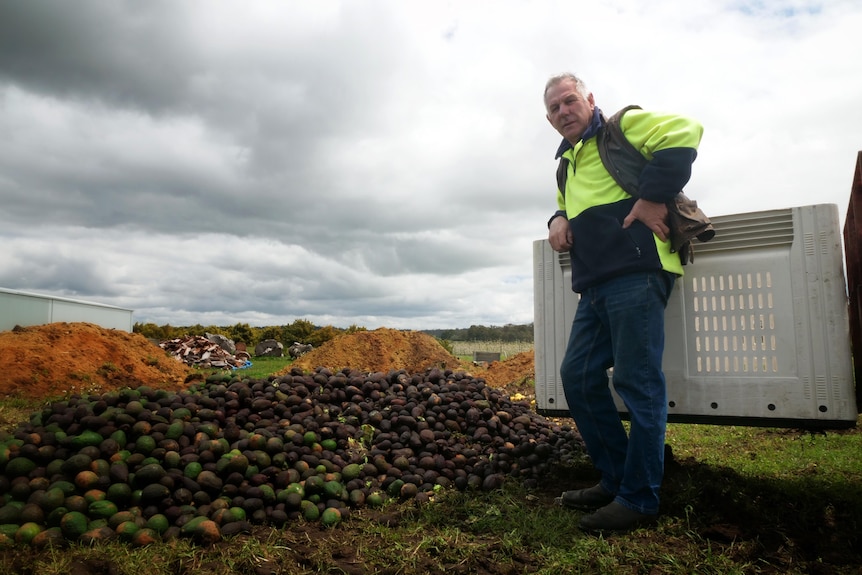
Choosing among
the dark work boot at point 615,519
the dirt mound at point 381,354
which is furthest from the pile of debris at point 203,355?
the dark work boot at point 615,519

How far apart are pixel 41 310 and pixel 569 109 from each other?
13969 mm

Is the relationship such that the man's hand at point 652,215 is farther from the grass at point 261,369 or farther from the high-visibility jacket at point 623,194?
the grass at point 261,369

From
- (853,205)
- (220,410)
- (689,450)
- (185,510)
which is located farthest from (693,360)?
(220,410)

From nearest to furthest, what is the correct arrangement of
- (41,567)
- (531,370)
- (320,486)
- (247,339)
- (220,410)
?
(41,567) < (320,486) < (220,410) < (531,370) < (247,339)

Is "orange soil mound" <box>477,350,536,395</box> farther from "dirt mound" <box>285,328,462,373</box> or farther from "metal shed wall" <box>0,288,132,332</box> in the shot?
"metal shed wall" <box>0,288,132,332</box>

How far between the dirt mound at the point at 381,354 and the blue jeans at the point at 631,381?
6256 millimetres

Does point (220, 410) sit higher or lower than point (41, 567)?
higher

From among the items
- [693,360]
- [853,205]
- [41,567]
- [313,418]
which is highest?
[853,205]

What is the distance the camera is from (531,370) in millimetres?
9297

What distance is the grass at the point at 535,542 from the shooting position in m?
2.33

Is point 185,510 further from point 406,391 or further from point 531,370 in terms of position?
point 531,370

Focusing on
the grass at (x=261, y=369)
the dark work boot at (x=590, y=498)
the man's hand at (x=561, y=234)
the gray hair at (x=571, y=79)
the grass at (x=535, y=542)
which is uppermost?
the gray hair at (x=571, y=79)

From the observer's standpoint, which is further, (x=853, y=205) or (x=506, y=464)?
(x=506, y=464)

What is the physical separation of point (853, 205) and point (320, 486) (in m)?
3.31
